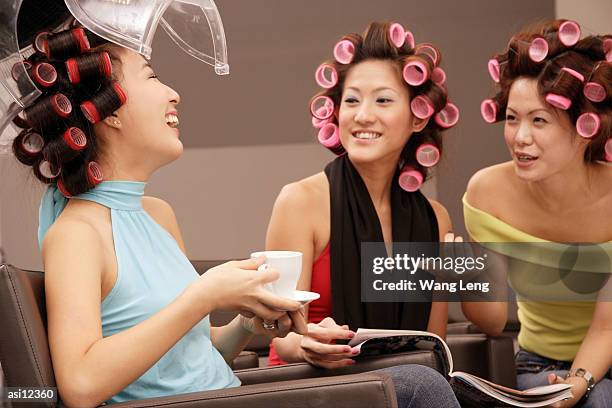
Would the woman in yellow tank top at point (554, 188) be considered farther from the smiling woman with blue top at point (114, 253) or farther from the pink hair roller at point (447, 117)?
the smiling woman with blue top at point (114, 253)

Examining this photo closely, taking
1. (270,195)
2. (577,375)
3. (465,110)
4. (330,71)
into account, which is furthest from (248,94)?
(577,375)

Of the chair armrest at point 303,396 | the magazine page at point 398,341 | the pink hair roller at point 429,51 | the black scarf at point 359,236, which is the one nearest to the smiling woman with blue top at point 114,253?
the chair armrest at point 303,396

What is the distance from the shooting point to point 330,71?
9.07ft

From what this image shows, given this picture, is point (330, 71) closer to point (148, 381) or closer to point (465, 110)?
point (148, 381)

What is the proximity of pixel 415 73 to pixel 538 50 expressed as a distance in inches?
14.3

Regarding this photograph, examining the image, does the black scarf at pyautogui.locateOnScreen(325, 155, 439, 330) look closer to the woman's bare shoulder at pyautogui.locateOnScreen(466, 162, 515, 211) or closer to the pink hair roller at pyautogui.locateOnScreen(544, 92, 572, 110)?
the woman's bare shoulder at pyautogui.locateOnScreen(466, 162, 515, 211)

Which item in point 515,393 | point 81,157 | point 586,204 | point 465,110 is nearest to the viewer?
point 81,157

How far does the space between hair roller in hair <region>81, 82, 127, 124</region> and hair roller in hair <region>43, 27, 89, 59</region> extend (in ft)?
0.32

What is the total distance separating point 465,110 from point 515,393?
216 cm

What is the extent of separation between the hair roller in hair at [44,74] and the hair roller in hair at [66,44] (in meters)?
0.04

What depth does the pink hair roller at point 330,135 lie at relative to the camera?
2.79m

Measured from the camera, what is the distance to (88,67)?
1.88m

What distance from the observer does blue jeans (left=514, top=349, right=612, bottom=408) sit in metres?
2.53

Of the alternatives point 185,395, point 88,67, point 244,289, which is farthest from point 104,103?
point 185,395
